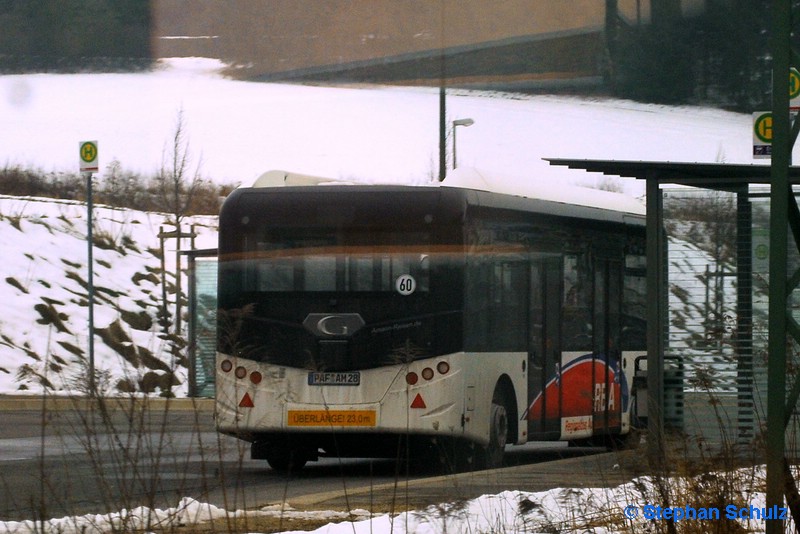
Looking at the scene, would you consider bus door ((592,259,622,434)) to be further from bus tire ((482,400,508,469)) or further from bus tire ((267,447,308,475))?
bus tire ((267,447,308,475))

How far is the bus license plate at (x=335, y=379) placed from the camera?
1290 centimetres

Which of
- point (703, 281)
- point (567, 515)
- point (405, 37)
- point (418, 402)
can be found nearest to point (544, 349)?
point (418, 402)

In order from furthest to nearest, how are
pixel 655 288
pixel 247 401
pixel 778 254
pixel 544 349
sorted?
pixel 544 349
pixel 247 401
pixel 655 288
pixel 778 254

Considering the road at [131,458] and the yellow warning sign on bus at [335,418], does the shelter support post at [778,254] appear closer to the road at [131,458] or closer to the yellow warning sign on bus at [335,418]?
the road at [131,458]

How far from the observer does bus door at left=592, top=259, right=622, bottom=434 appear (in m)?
16.1

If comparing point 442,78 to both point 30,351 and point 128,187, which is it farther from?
point 128,187

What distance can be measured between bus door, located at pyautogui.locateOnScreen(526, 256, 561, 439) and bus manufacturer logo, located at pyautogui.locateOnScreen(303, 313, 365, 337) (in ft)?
7.45

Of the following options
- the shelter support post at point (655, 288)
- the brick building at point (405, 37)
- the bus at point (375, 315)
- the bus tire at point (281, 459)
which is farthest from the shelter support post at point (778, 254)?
the bus tire at point (281, 459)

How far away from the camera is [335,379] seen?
12.9 metres

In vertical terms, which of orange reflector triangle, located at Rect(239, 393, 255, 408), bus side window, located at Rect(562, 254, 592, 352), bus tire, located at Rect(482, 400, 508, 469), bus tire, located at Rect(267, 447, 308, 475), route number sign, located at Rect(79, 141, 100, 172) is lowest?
bus tire, located at Rect(267, 447, 308, 475)

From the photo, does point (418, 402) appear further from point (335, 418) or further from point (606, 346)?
point (606, 346)

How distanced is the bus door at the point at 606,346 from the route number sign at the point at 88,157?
9.52m

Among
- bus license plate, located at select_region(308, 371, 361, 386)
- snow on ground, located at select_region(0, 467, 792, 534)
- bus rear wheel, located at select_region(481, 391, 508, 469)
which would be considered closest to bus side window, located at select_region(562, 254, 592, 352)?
bus rear wheel, located at select_region(481, 391, 508, 469)

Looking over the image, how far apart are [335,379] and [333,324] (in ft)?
1.59
